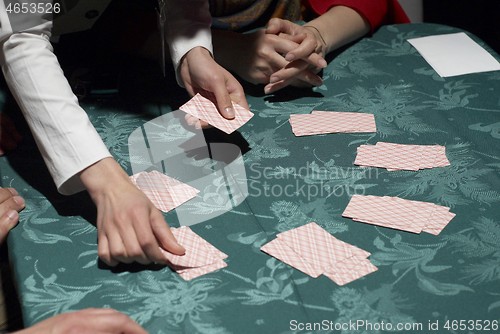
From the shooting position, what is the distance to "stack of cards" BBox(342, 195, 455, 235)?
113 cm

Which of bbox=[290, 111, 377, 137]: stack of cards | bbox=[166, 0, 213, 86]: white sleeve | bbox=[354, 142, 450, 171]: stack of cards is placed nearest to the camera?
bbox=[354, 142, 450, 171]: stack of cards

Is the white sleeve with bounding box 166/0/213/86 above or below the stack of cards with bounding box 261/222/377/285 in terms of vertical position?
above

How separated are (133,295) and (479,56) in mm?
1137

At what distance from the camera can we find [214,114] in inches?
54.0

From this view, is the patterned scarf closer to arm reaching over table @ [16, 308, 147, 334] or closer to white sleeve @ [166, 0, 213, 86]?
white sleeve @ [166, 0, 213, 86]

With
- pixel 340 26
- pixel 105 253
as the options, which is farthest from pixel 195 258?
pixel 340 26

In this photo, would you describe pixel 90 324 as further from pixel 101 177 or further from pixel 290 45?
pixel 290 45

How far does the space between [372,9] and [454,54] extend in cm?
27

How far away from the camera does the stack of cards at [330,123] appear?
1413 mm

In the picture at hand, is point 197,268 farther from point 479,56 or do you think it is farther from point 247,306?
point 479,56

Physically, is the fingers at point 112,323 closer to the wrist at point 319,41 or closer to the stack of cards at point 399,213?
the stack of cards at point 399,213

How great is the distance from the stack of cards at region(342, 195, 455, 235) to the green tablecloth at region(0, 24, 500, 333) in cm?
2

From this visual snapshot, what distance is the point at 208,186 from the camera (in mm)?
1257

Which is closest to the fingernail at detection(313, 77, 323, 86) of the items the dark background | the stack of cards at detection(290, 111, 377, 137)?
the stack of cards at detection(290, 111, 377, 137)
